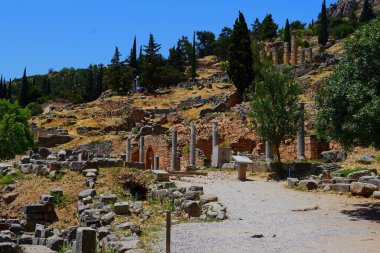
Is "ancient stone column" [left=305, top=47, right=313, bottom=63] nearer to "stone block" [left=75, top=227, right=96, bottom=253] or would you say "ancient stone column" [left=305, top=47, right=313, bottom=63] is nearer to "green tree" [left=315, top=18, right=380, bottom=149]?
"green tree" [left=315, top=18, right=380, bottom=149]

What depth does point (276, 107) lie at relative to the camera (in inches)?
1214

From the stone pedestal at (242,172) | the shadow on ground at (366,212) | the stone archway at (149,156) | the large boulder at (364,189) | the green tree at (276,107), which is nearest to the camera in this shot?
the shadow on ground at (366,212)

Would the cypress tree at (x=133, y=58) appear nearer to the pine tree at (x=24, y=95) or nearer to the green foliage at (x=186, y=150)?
the pine tree at (x=24, y=95)

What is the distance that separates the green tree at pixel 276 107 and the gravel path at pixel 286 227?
8.97 meters

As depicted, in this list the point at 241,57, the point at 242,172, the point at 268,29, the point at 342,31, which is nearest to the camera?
the point at 242,172

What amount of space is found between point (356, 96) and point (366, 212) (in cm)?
390

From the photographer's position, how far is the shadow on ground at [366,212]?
54.1 feet

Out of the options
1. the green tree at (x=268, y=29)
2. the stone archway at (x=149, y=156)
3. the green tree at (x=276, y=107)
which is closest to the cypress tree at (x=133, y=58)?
the green tree at (x=268, y=29)

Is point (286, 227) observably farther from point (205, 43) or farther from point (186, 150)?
point (205, 43)

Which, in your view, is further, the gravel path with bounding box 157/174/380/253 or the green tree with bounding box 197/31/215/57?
the green tree with bounding box 197/31/215/57

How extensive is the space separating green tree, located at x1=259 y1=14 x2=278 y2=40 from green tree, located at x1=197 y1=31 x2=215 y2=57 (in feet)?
53.9

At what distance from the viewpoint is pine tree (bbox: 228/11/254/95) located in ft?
194

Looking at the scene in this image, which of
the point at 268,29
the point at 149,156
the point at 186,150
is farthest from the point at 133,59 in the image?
the point at 186,150

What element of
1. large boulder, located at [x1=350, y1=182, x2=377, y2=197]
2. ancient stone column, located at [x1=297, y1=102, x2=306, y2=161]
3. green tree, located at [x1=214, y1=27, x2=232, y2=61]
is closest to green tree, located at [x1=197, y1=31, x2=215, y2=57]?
green tree, located at [x1=214, y1=27, x2=232, y2=61]
